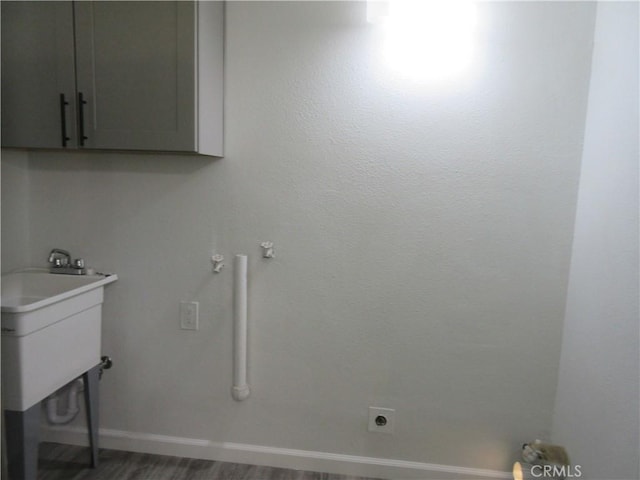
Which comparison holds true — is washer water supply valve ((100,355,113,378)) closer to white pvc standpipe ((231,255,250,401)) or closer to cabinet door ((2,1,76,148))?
white pvc standpipe ((231,255,250,401))

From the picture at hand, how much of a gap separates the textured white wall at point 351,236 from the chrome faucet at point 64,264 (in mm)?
63

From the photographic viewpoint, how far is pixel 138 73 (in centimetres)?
171

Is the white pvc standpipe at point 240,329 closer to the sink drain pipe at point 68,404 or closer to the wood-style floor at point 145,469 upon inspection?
the wood-style floor at point 145,469

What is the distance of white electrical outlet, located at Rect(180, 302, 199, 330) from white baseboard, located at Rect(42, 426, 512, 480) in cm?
58

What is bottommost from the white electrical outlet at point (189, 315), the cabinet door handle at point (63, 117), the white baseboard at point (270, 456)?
the white baseboard at point (270, 456)

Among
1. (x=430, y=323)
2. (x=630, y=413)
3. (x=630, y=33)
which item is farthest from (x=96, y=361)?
(x=630, y=33)

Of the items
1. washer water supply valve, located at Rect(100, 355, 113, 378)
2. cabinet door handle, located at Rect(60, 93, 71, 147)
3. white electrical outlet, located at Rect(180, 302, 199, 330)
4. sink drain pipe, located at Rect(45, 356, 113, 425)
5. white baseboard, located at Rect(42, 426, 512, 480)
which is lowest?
white baseboard, located at Rect(42, 426, 512, 480)

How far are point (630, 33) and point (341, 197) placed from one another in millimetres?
1190

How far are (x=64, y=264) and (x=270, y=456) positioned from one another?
4.43ft

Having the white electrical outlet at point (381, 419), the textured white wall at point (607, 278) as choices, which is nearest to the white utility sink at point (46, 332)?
the white electrical outlet at point (381, 419)

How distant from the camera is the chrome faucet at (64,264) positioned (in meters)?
2.04

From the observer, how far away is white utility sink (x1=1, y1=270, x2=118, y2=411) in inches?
60.6

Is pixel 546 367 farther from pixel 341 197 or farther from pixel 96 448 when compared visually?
pixel 96 448

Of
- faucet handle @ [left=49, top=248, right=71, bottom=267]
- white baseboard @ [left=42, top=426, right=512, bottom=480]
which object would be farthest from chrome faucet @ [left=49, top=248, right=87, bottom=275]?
white baseboard @ [left=42, top=426, right=512, bottom=480]
